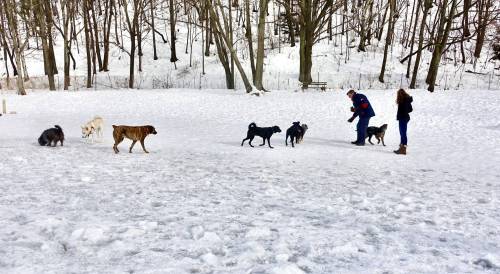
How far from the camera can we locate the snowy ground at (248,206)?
3.96 metres

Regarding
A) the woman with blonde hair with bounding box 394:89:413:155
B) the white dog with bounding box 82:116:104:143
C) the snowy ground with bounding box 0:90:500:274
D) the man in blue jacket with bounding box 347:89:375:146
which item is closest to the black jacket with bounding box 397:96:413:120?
the woman with blonde hair with bounding box 394:89:413:155

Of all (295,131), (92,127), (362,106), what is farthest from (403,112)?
(92,127)

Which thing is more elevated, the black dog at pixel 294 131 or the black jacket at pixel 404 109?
the black jacket at pixel 404 109

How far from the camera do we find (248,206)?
5898 mm

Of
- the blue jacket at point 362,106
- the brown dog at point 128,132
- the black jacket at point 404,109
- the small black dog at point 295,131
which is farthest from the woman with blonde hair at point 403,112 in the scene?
the brown dog at point 128,132

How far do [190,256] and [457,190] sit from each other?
569 cm

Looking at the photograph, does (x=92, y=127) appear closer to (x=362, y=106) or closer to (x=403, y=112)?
(x=362, y=106)

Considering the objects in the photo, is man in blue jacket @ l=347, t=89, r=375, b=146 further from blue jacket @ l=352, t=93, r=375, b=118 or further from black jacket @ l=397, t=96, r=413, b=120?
black jacket @ l=397, t=96, r=413, b=120

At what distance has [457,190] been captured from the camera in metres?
7.32

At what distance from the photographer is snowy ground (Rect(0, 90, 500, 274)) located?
13.0ft

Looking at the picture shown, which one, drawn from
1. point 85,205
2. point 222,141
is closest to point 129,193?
point 85,205

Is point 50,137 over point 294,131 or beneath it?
beneath

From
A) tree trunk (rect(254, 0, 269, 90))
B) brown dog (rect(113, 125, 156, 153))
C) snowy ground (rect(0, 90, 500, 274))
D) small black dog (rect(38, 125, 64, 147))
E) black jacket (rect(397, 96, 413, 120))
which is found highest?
tree trunk (rect(254, 0, 269, 90))

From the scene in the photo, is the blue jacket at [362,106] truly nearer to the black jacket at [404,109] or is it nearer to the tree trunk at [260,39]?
the black jacket at [404,109]
